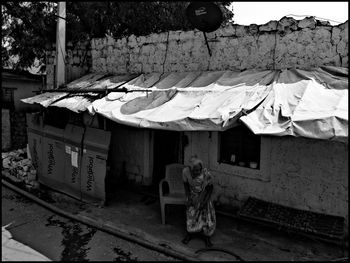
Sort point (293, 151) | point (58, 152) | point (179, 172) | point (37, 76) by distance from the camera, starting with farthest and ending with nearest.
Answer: point (37, 76), point (58, 152), point (179, 172), point (293, 151)

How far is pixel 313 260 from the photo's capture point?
5.59 meters

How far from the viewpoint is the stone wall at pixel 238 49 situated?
20.7 feet

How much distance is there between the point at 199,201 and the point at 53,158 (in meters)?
4.74

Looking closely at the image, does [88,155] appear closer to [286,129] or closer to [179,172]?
[179,172]

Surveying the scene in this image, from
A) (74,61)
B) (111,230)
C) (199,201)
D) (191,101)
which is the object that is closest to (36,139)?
(74,61)

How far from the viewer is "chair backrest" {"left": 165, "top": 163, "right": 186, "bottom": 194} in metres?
7.34

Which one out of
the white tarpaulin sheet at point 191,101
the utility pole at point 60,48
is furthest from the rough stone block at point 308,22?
the utility pole at point 60,48

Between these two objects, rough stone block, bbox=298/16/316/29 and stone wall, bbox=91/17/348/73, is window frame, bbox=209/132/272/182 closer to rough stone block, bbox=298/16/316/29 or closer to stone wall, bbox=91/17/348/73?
stone wall, bbox=91/17/348/73

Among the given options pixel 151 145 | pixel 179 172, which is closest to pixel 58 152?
pixel 151 145

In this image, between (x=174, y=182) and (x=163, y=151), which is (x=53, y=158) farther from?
(x=174, y=182)

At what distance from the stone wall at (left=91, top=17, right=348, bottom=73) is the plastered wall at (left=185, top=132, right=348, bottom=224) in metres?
1.62

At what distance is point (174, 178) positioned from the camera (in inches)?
292

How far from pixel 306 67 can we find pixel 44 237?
6.16 meters

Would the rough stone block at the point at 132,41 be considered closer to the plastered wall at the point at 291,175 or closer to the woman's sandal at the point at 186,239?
the plastered wall at the point at 291,175
